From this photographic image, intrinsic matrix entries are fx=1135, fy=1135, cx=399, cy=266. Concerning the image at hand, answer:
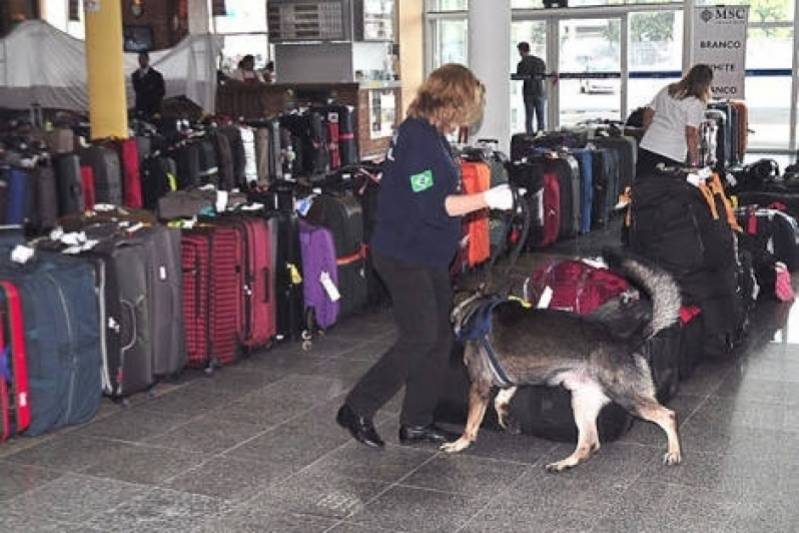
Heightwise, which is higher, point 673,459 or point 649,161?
point 649,161

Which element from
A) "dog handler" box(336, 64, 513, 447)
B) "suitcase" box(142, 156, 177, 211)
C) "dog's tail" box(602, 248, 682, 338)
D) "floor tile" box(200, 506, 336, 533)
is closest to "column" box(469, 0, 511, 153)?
"suitcase" box(142, 156, 177, 211)

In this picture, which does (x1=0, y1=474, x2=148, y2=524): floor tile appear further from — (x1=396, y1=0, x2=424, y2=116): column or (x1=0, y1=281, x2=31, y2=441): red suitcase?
(x1=396, y1=0, x2=424, y2=116): column

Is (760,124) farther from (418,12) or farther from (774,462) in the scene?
(774,462)

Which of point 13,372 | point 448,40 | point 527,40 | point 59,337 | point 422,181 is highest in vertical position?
point 448,40

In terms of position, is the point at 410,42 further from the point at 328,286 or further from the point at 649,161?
the point at 328,286

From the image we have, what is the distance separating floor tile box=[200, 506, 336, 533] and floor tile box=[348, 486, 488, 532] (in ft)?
0.48

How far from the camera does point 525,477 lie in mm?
4547

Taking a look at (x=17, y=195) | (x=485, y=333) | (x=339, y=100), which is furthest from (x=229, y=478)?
(x=339, y=100)

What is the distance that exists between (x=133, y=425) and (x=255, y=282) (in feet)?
4.03

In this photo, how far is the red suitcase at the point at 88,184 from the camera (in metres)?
9.58

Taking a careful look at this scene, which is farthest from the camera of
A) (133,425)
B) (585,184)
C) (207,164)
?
(207,164)

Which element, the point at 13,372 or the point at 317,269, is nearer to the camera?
the point at 13,372

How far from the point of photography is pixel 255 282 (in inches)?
245

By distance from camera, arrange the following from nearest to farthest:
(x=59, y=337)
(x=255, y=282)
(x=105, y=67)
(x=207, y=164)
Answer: (x=59, y=337) < (x=255, y=282) < (x=207, y=164) < (x=105, y=67)
